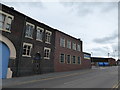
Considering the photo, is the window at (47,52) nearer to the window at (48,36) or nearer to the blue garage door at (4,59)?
the window at (48,36)

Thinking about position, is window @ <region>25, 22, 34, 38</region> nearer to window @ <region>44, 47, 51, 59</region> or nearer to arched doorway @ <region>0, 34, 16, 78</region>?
arched doorway @ <region>0, 34, 16, 78</region>

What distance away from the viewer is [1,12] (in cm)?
1916

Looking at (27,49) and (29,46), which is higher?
(29,46)

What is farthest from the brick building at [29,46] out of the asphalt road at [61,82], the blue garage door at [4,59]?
the asphalt road at [61,82]

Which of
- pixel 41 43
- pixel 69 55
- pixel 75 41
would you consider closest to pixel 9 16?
pixel 41 43

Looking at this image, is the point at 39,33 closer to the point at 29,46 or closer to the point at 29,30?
the point at 29,30

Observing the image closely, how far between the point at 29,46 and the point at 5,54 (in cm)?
464

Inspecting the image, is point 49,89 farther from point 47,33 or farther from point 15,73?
point 47,33

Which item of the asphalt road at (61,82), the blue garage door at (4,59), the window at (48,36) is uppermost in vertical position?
the window at (48,36)

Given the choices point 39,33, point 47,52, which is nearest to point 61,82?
point 39,33

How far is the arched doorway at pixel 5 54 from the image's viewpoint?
19.0 m

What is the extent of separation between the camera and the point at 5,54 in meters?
19.6

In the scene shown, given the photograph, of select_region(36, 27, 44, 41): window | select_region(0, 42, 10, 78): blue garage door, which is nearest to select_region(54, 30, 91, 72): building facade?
select_region(36, 27, 44, 41): window

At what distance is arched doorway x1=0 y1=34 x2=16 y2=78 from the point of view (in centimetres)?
1902
